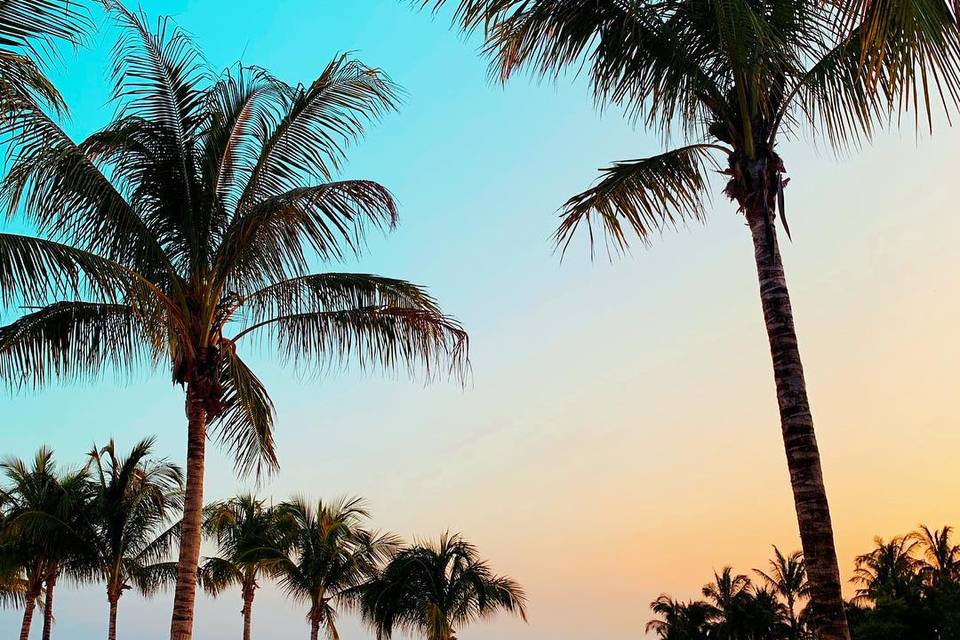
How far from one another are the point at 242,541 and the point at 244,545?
0.22 meters

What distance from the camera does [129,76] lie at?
13.1 m

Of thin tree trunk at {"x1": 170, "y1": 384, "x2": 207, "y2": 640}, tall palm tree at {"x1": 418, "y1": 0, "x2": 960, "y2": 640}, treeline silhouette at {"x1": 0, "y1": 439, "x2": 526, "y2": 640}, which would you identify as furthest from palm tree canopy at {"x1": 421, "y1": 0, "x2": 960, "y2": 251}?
treeline silhouette at {"x1": 0, "y1": 439, "x2": 526, "y2": 640}

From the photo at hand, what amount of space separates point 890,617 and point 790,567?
20.5 meters

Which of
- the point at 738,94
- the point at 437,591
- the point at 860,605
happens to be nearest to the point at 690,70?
the point at 738,94

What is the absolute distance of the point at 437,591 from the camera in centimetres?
2747

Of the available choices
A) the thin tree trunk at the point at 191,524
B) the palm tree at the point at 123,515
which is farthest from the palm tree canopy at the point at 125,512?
the thin tree trunk at the point at 191,524

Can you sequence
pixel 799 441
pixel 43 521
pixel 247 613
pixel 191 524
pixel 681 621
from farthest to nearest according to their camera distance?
1. pixel 681 621
2. pixel 247 613
3. pixel 43 521
4. pixel 191 524
5. pixel 799 441

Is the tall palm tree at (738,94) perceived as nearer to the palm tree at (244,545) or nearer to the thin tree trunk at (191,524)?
the thin tree trunk at (191,524)

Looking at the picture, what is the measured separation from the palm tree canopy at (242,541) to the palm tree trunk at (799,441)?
23.4 metres

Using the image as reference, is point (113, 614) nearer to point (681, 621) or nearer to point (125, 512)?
point (125, 512)

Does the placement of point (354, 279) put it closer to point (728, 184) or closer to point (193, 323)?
point (193, 323)

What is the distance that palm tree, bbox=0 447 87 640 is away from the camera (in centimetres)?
2597

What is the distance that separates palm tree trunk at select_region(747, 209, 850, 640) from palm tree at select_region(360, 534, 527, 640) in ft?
66.8

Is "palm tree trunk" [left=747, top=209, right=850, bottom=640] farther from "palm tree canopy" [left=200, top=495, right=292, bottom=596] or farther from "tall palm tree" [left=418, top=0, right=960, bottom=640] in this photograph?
"palm tree canopy" [left=200, top=495, right=292, bottom=596]
